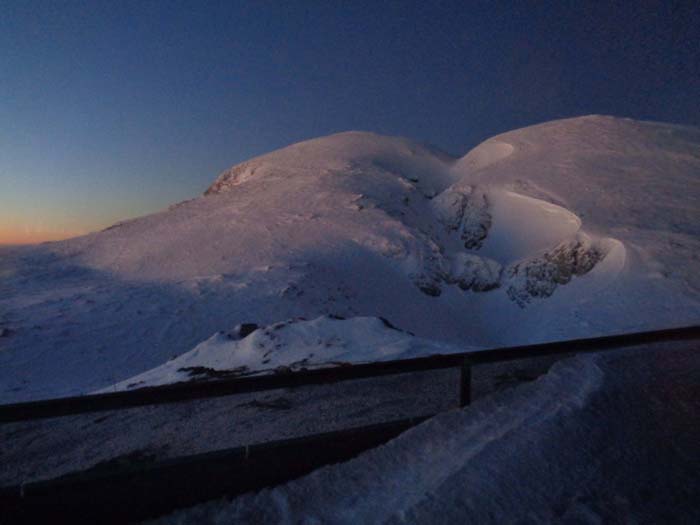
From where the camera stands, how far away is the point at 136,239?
26953mm

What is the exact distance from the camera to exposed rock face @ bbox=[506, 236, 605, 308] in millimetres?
22958

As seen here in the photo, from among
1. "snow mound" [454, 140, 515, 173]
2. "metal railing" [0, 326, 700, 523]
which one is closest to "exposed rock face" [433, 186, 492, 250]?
"snow mound" [454, 140, 515, 173]

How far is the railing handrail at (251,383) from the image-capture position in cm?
233

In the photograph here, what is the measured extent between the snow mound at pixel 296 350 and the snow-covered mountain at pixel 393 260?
61 cm

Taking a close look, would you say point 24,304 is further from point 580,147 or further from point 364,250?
point 580,147

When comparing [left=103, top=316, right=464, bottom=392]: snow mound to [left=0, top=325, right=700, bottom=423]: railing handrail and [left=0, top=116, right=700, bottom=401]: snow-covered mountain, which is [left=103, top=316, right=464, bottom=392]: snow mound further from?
[left=0, top=325, right=700, bottom=423]: railing handrail

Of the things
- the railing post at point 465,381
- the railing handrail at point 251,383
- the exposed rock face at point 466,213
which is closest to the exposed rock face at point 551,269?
the exposed rock face at point 466,213

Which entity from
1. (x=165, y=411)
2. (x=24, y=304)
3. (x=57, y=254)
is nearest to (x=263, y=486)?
(x=165, y=411)

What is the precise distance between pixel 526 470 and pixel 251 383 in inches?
72.1

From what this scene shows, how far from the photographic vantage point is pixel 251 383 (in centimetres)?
271

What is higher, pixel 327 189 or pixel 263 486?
pixel 327 189

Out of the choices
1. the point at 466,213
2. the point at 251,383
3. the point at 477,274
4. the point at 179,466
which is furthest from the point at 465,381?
the point at 466,213

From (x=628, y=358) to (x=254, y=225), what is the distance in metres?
25.6

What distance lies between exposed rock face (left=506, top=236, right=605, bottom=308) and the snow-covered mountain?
10cm
